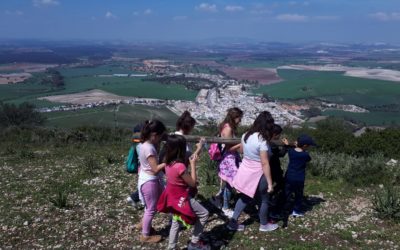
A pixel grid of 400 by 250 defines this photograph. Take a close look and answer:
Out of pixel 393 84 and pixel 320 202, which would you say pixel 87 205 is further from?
pixel 393 84

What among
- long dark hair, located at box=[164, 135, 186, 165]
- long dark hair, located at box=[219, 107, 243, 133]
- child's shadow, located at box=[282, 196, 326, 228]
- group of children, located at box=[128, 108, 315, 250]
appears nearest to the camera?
long dark hair, located at box=[164, 135, 186, 165]

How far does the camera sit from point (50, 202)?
8047 millimetres

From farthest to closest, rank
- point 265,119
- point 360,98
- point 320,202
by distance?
point 360,98 < point 320,202 < point 265,119

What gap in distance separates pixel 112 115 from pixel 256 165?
3599 cm

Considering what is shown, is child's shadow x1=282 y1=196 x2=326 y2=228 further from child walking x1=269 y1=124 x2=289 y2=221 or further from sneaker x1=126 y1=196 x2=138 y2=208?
sneaker x1=126 y1=196 x2=138 y2=208

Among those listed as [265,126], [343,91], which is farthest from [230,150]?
[343,91]

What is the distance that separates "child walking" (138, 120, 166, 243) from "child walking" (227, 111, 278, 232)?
130 centimetres

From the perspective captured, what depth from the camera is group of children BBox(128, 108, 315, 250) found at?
5.18 meters

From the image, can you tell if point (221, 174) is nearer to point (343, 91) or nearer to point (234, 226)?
point (234, 226)

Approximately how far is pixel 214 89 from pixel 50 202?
58.2m

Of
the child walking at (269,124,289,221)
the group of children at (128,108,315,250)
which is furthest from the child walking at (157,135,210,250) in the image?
the child walking at (269,124,289,221)

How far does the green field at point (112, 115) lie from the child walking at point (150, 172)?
2928 centimetres

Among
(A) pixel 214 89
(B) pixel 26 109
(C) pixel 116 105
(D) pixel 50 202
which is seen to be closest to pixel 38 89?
(C) pixel 116 105

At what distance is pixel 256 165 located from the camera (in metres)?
5.86
